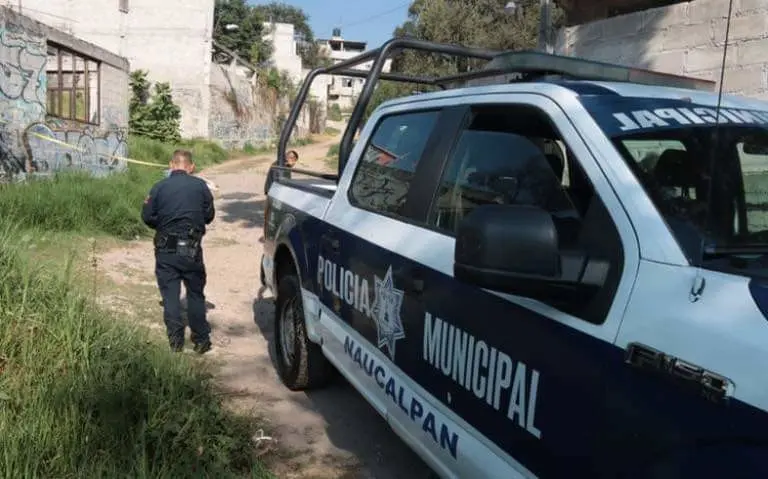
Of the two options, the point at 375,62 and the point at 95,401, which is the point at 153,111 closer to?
the point at 375,62

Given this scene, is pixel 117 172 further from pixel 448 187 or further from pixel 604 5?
pixel 448 187

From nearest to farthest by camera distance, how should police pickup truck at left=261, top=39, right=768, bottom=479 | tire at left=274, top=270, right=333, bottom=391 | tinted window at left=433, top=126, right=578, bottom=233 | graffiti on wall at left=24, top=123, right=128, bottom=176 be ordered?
police pickup truck at left=261, top=39, right=768, bottom=479, tinted window at left=433, top=126, right=578, bottom=233, tire at left=274, top=270, right=333, bottom=391, graffiti on wall at left=24, top=123, right=128, bottom=176

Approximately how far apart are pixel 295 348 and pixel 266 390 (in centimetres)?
40

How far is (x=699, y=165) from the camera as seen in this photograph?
2150mm

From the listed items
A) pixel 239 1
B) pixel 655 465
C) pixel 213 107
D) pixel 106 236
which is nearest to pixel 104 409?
pixel 655 465

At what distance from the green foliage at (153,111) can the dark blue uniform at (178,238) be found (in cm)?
2204

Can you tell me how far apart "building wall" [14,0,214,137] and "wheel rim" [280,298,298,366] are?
1038 inches

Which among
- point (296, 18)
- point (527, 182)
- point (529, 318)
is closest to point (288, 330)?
point (527, 182)

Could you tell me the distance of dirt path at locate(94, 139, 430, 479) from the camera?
3.79 m

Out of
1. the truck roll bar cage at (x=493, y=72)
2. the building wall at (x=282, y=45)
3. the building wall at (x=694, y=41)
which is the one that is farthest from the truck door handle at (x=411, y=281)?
the building wall at (x=282, y=45)

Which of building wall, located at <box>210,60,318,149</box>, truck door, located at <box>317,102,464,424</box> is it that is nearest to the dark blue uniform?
truck door, located at <box>317,102,464,424</box>

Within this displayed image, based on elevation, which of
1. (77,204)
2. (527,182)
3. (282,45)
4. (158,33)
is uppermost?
(282,45)

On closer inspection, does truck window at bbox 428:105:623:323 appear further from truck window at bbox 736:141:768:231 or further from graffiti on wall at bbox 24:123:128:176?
graffiti on wall at bbox 24:123:128:176

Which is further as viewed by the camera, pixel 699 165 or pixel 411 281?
pixel 411 281
